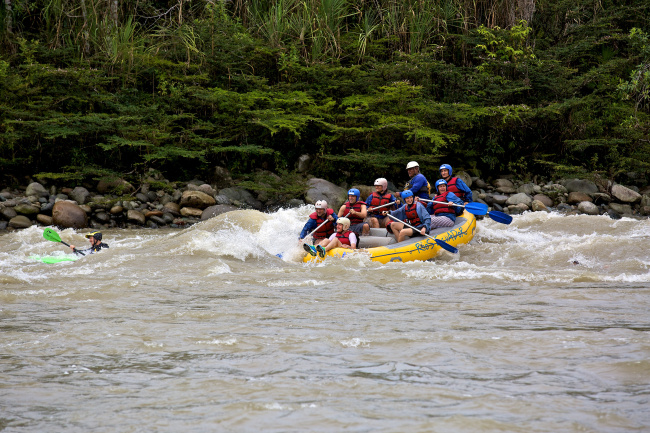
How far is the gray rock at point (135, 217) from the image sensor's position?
1306 centimetres

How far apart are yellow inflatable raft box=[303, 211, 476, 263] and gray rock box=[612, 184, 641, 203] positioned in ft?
22.4

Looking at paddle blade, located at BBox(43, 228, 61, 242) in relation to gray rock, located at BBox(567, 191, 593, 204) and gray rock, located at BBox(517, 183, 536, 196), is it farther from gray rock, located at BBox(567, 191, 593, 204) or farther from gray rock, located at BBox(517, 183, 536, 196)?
gray rock, located at BBox(567, 191, 593, 204)

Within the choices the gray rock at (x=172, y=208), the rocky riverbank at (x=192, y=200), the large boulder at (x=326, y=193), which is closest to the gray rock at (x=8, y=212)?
the rocky riverbank at (x=192, y=200)

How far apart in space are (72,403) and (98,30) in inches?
578

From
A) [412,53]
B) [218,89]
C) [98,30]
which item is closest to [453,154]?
[412,53]

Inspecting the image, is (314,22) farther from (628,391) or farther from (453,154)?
(628,391)

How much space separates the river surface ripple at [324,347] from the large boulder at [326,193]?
659cm

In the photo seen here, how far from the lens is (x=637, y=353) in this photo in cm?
371

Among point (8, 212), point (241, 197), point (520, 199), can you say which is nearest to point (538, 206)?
point (520, 199)

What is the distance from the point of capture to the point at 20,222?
1220 cm

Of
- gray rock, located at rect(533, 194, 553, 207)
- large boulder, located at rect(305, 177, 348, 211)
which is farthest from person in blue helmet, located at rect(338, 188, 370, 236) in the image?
gray rock, located at rect(533, 194, 553, 207)

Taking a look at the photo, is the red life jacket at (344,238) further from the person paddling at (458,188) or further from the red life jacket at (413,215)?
the person paddling at (458,188)

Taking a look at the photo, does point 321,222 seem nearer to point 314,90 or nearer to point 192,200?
point 192,200

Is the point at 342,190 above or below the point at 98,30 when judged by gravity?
below
